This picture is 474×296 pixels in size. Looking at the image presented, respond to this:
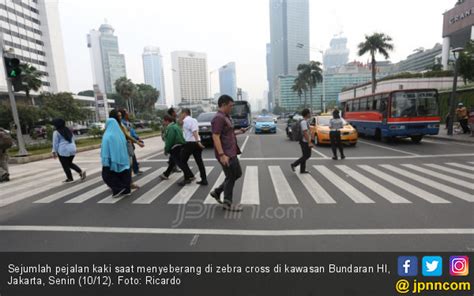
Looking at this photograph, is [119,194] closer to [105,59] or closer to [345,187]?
[345,187]

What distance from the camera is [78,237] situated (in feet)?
12.3

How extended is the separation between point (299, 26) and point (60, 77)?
3249 inches

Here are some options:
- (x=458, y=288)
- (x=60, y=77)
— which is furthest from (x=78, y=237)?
(x=60, y=77)

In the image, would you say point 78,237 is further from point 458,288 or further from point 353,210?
point 458,288

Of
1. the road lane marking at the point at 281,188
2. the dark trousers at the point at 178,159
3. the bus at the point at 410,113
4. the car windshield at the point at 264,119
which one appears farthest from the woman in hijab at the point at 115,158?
the car windshield at the point at 264,119

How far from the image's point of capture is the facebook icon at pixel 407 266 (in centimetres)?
277

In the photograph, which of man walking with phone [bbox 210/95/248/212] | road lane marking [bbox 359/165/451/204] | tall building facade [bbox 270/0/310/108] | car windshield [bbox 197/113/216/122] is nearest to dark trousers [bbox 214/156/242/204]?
man walking with phone [bbox 210/95/248/212]

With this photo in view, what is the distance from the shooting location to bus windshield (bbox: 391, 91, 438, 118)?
12016 mm

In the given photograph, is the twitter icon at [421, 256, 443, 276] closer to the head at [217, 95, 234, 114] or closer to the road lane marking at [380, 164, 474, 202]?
the road lane marking at [380, 164, 474, 202]

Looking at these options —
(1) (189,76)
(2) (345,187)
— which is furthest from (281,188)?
(1) (189,76)

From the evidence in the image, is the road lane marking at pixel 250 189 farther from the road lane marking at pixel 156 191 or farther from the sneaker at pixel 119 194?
the sneaker at pixel 119 194

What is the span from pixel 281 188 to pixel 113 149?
3.63 m

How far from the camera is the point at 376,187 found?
18.6 feet

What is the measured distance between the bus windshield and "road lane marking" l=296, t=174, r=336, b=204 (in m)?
7.99
